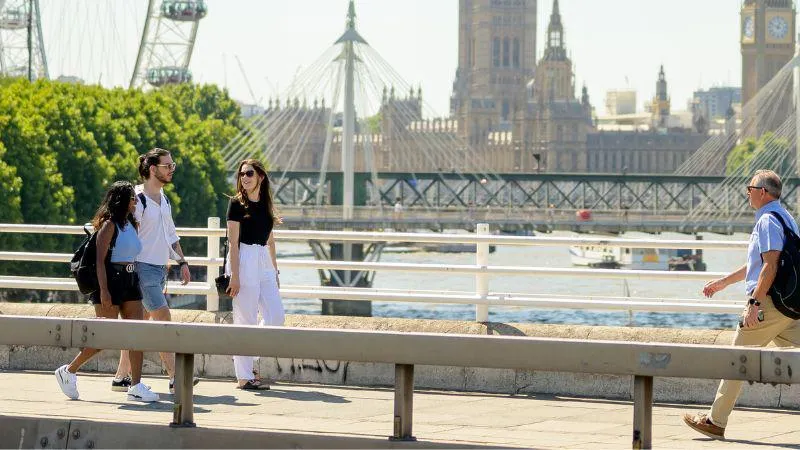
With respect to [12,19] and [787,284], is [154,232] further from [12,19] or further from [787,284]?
[12,19]

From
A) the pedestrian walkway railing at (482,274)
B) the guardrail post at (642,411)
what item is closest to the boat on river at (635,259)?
the pedestrian walkway railing at (482,274)

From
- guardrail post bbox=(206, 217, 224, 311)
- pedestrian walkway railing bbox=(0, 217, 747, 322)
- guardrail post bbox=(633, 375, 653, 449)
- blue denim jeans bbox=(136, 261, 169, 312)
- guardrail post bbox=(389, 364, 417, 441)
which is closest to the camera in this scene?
guardrail post bbox=(633, 375, 653, 449)

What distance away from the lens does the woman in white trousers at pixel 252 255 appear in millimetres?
12938

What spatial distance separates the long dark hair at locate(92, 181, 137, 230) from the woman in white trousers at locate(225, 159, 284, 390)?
79 cm

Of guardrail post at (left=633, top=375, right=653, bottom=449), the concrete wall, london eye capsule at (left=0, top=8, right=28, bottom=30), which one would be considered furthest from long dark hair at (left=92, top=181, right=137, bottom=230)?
london eye capsule at (left=0, top=8, right=28, bottom=30)

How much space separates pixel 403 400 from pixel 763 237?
281 centimetres

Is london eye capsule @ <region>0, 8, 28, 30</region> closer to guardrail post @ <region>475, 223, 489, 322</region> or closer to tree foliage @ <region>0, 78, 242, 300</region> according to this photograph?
tree foliage @ <region>0, 78, 242, 300</region>

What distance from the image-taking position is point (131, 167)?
7262cm

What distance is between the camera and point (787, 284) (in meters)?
10.8

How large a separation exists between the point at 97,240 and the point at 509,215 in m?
120

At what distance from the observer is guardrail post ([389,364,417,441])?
903 centimetres

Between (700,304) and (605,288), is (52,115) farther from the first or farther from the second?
(700,304)

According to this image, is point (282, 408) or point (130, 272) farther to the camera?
point (130, 272)

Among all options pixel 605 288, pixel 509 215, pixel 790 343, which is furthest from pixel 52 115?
pixel 509 215
